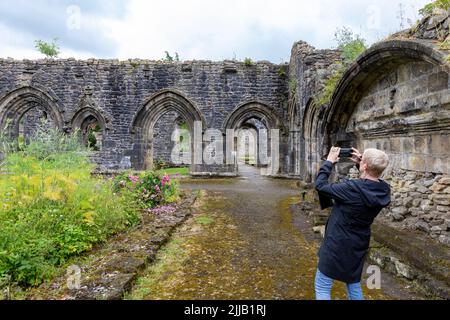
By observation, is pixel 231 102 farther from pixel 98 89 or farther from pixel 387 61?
pixel 387 61

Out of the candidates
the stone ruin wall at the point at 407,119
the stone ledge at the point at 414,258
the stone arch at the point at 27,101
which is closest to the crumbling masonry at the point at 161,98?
the stone arch at the point at 27,101

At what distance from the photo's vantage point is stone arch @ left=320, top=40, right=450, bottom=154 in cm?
366

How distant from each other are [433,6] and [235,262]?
3771mm

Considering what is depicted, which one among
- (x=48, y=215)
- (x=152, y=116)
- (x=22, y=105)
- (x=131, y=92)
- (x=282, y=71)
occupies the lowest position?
(x=48, y=215)

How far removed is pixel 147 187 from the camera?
22.2 ft

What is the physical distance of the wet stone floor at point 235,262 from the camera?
10.1 ft

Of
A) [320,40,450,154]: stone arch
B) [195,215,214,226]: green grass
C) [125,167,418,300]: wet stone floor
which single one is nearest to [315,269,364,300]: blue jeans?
[125,167,418,300]: wet stone floor

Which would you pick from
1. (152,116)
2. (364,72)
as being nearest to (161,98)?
(152,116)

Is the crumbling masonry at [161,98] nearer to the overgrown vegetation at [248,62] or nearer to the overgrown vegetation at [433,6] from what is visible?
the overgrown vegetation at [248,62]

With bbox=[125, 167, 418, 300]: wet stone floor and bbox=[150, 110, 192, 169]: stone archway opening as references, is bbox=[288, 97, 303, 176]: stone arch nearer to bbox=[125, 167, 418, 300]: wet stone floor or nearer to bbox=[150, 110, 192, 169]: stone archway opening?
bbox=[125, 167, 418, 300]: wet stone floor

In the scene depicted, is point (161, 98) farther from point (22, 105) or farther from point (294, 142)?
point (22, 105)

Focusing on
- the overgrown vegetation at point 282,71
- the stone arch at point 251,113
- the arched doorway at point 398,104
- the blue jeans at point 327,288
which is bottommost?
the blue jeans at point 327,288

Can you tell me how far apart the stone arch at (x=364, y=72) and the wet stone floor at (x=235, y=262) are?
76.9 inches
